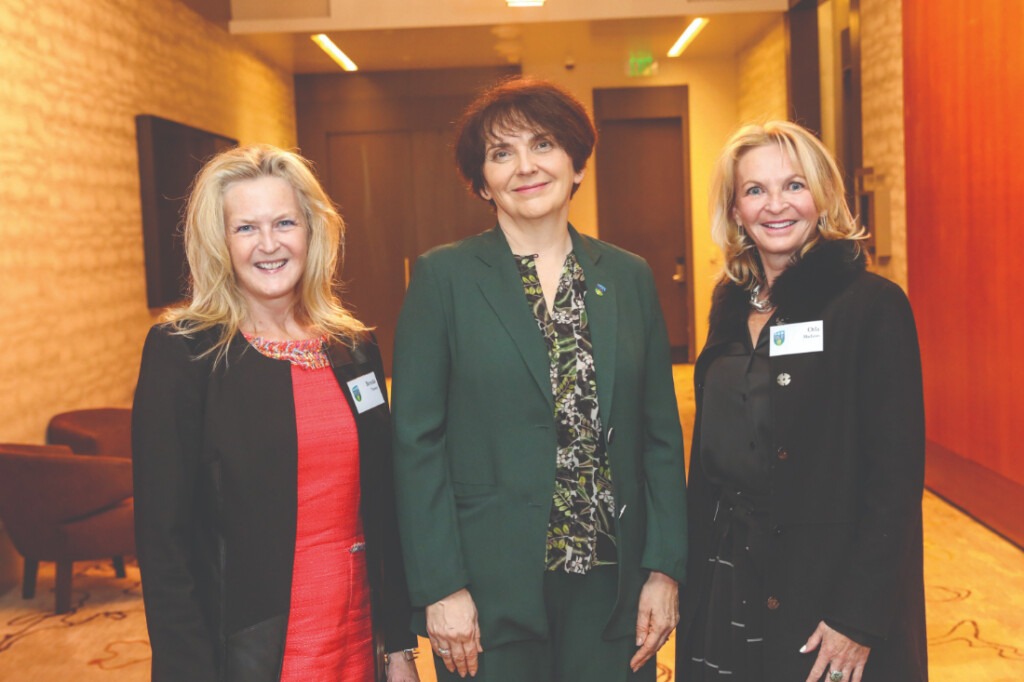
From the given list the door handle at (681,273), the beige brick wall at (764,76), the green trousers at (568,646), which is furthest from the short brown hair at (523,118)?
the door handle at (681,273)

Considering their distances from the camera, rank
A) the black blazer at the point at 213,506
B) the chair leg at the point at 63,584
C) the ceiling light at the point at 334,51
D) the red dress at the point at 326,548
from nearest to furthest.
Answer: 1. the black blazer at the point at 213,506
2. the red dress at the point at 326,548
3. the chair leg at the point at 63,584
4. the ceiling light at the point at 334,51

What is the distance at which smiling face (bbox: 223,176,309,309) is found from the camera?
5.97ft

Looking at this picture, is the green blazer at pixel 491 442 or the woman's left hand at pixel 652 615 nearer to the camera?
the green blazer at pixel 491 442

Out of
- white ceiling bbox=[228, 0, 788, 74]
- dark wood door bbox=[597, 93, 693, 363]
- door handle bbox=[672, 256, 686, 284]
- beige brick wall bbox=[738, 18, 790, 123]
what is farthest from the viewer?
door handle bbox=[672, 256, 686, 284]

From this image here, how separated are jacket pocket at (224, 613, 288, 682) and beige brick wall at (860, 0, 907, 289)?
5.53 m

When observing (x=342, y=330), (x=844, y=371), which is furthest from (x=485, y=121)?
(x=844, y=371)

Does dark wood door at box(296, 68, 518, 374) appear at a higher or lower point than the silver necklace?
higher

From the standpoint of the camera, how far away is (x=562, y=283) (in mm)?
1902

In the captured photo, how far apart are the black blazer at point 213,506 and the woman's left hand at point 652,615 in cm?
71

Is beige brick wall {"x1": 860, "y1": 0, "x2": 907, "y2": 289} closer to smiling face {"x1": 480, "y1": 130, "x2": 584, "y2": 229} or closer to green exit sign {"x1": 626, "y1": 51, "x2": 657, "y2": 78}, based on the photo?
green exit sign {"x1": 626, "y1": 51, "x2": 657, "y2": 78}

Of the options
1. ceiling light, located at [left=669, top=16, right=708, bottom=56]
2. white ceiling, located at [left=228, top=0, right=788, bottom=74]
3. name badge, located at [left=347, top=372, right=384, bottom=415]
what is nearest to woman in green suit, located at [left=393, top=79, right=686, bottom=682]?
name badge, located at [left=347, top=372, right=384, bottom=415]

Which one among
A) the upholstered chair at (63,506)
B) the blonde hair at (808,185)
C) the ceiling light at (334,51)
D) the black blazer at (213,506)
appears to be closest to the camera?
the black blazer at (213,506)

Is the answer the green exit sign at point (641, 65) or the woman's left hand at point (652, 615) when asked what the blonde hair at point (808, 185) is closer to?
the woman's left hand at point (652, 615)

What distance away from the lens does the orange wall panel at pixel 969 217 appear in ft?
15.0
